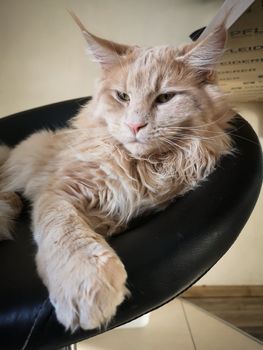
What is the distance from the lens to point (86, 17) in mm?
1888

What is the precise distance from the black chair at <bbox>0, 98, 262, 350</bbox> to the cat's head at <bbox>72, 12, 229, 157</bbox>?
155 millimetres

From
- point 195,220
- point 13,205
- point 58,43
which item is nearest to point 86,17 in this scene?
point 58,43

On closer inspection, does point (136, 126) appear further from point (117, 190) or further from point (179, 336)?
point (179, 336)

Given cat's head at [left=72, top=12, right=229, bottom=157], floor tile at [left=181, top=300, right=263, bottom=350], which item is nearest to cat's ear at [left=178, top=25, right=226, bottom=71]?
cat's head at [left=72, top=12, right=229, bottom=157]

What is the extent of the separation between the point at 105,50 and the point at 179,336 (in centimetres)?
129

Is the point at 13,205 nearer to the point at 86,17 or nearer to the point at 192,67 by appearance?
the point at 192,67

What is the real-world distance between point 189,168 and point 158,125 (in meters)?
0.16

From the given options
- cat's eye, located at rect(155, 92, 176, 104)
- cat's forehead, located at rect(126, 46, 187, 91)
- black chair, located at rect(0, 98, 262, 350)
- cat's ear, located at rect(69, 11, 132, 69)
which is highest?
cat's ear, located at rect(69, 11, 132, 69)

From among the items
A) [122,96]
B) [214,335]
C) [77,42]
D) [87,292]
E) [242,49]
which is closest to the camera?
[87,292]

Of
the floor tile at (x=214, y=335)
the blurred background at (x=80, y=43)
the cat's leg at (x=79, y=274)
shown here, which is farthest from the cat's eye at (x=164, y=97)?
the floor tile at (x=214, y=335)

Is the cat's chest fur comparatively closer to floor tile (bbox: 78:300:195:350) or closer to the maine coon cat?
the maine coon cat

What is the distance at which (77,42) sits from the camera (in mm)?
1930

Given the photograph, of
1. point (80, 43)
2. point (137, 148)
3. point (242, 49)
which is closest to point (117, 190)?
point (137, 148)

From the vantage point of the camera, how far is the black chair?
56cm
